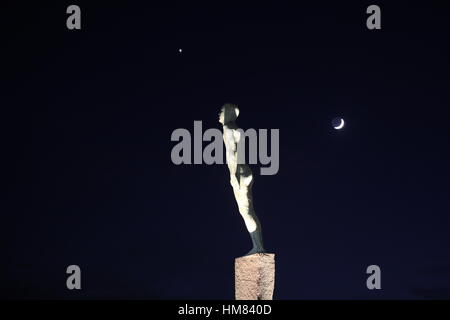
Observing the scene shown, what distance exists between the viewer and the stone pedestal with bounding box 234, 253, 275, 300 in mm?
11484

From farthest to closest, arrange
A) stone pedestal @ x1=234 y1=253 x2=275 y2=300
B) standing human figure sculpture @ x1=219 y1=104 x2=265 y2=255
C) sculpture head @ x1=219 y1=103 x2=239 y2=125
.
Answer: sculpture head @ x1=219 y1=103 x2=239 y2=125, standing human figure sculpture @ x1=219 y1=104 x2=265 y2=255, stone pedestal @ x1=234 y1=253 x2=275 y2=300

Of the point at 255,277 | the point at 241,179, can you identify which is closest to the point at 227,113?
the point at 241,179

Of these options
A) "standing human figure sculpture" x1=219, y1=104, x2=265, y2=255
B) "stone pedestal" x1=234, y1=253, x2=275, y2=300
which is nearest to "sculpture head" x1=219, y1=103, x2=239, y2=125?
"standing human figure sculpture" x1=219, y1=104, x2=265, y2=255

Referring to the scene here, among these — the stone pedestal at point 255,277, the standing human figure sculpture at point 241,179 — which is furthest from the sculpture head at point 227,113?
the stone pedestal at point 255,277

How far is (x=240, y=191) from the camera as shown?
1195cm

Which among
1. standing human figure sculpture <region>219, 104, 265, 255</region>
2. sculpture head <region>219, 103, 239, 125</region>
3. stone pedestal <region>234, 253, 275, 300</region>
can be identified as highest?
sculpture head <region>219, 103, 239, 125</region>

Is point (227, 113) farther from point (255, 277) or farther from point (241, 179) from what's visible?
point (255, 277)

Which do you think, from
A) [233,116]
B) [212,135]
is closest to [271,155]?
[212,135]

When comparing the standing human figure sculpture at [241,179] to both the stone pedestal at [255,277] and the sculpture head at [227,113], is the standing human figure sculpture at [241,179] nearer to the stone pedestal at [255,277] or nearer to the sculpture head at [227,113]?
the sculpture head at [227,113]

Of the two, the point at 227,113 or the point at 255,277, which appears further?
the point at 227,113

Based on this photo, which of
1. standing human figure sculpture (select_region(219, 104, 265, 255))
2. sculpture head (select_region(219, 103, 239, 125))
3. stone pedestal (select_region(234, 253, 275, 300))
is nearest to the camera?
stone pedestal (select_region(234, 253, 275, 300))

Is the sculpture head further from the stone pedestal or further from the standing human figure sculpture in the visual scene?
the stone pedestal

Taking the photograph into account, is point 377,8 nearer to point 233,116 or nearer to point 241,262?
point 233,116

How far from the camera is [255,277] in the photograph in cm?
1149
